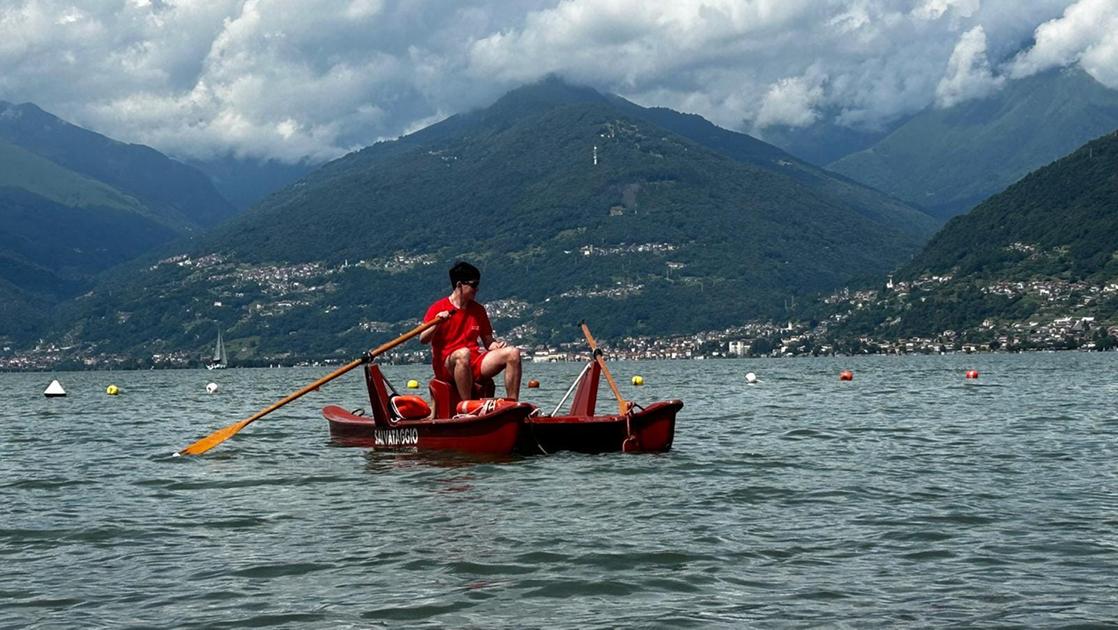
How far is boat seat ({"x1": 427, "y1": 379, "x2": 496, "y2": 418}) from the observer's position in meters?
23.7

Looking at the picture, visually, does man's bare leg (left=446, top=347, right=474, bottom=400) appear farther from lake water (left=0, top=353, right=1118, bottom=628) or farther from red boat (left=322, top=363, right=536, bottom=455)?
lake water (left=0, top=353, right=1118, bottom=628)

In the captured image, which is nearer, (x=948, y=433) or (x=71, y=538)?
(x=71, y=538)

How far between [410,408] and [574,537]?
11.0 meters

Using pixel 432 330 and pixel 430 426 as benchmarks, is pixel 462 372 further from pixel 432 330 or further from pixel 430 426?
pixel 430 426

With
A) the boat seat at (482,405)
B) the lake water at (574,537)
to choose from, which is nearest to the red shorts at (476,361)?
the boat seat at (482,405)

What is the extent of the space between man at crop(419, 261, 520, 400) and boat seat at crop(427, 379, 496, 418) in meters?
0.16

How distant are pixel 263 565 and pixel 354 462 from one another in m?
11.0

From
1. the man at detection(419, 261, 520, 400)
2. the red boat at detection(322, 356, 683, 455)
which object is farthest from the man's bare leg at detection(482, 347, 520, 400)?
the red boat at detection(322, 356, 683, 455)

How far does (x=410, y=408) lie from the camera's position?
25.1 metres

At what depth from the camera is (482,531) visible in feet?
49.0

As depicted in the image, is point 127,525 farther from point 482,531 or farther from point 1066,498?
point 1066,498

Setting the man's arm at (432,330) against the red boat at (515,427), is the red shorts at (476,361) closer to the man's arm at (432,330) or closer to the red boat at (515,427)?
the red boat at (515,427)

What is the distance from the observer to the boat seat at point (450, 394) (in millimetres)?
23719

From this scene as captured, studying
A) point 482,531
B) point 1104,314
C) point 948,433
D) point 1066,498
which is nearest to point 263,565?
point 482,531
